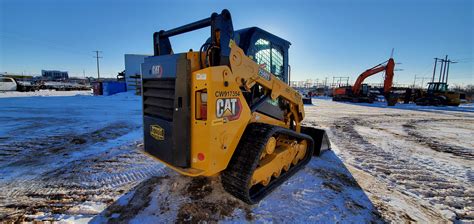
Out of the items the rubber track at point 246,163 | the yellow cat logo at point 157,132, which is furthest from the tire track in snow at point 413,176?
the yellow cat logo at point 157,132

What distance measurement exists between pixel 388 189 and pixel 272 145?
6.49 feet

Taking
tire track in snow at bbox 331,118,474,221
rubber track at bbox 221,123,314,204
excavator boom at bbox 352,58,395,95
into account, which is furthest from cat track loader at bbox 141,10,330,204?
excavator boom at bbox 352,58,395,95

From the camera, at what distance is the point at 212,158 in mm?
2162

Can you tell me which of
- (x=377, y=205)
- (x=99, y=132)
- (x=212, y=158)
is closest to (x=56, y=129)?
(x=99, y=132)

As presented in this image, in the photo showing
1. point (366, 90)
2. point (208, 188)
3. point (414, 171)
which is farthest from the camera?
point (366, 90)

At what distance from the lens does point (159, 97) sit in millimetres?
2498

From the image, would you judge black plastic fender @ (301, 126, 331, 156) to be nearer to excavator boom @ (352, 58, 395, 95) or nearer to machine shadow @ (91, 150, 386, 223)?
machine shadow @ (91, 150, 386, 223)

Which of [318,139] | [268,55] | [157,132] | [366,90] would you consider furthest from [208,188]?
[366,90]

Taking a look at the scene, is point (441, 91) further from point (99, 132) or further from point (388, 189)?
point (99, 132)

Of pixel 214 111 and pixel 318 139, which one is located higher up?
pixel 214 111

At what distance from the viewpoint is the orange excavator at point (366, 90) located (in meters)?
18.7

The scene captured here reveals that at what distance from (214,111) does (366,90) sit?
80.7 feet

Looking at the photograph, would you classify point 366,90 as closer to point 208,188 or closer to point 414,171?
point 414,171

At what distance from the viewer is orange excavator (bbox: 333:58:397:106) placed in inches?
735
